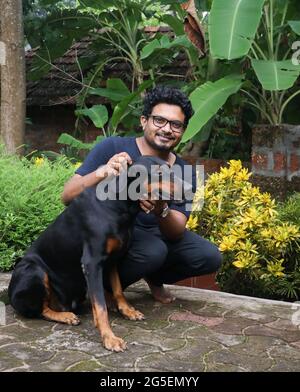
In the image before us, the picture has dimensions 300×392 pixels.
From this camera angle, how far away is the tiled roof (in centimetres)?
881

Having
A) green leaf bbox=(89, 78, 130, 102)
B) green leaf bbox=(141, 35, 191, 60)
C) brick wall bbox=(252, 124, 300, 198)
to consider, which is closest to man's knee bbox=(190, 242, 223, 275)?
brick wall bbox=(252, 124, 300, 198)

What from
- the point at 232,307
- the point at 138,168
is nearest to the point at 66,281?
the point at 138,168

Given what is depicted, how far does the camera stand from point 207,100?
493 cm

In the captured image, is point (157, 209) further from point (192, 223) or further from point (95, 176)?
point (192, 223)

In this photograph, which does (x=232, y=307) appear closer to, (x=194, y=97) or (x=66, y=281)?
(x=66, y=281)

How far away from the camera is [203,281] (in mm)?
4645

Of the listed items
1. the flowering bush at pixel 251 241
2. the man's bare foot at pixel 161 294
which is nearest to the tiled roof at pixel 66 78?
the flowering bush at pixel 251 241

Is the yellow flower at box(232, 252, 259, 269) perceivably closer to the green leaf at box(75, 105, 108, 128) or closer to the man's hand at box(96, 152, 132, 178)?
the man's hand at box(96, 152, 132, 178)

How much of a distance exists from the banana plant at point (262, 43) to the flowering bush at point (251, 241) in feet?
3.13

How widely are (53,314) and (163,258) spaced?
2.47ft

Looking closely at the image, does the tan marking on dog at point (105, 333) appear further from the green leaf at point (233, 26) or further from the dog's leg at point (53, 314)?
the green leaf at point (233, 26)

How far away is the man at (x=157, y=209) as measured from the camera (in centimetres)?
344

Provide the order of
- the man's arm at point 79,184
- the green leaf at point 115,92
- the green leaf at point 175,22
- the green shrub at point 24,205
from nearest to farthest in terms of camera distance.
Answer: the man's arm at point 79,184 → the green shrub at point 24,205 → the green leaf at point 175,22 → the green leaf at point 115,92

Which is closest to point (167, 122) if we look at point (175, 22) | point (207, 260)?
point (207, 260)
